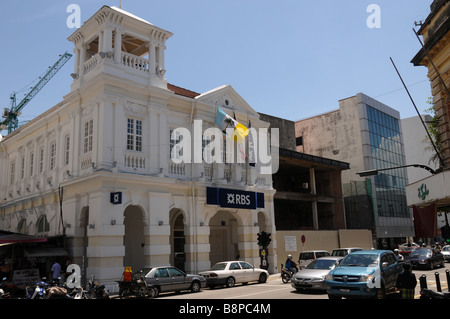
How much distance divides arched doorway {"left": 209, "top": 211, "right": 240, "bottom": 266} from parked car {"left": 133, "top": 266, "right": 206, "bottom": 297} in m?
8.93

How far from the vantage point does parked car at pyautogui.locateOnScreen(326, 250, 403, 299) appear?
13.8 meters

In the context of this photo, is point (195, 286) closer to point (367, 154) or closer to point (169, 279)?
point (169, 279)

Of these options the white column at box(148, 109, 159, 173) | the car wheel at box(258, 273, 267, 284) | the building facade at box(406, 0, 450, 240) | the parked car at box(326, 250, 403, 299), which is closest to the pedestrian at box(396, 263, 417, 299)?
the parked car at box(326, 250, 403, 299)

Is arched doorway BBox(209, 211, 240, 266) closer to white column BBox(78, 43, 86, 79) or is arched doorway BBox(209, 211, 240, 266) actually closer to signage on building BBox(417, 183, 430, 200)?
white column BBox(78, 43, 86, 79)

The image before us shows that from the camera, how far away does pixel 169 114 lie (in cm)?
2523

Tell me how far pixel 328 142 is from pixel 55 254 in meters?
42.7

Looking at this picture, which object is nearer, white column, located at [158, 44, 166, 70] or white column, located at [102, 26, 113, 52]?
white column, located at [102, 26, 113, 52]

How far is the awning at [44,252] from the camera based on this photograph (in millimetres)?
20750

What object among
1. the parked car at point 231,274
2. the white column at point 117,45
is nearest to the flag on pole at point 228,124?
the white column at point 117,45

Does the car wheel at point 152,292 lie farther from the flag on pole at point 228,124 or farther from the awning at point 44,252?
the flag on pole at point 228,124

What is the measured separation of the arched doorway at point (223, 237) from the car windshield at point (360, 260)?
583 inches

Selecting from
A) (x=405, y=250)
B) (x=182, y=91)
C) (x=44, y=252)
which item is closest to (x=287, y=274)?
(x=44, y=252)

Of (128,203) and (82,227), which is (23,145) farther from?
(128,203)
